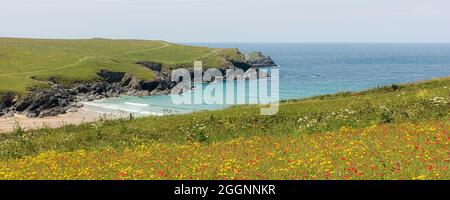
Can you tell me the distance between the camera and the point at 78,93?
123250 mm

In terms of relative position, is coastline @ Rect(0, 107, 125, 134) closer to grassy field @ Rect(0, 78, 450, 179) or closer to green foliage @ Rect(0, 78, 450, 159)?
green foliage @ Rect(0, 78, 450, 159)

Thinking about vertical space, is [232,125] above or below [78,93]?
above

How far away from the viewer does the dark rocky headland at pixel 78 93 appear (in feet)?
317

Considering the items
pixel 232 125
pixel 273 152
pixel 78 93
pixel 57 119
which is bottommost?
pixel 57 119

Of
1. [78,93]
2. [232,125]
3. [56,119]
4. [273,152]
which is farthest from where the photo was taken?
[78,93]

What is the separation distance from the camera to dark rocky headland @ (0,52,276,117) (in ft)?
317

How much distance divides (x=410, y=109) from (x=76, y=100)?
99905 mm

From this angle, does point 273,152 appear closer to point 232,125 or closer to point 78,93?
point 232,125

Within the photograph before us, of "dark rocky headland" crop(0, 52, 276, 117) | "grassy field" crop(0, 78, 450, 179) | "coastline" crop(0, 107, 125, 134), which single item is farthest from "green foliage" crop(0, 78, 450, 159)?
"dark rocky headland" crop(0, 52, 276, 117)

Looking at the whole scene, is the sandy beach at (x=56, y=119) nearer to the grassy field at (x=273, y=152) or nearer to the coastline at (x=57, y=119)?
the coastline at (x=57, y=119)

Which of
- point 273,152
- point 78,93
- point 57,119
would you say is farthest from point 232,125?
point 78,93

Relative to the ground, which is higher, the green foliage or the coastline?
the green foliage
